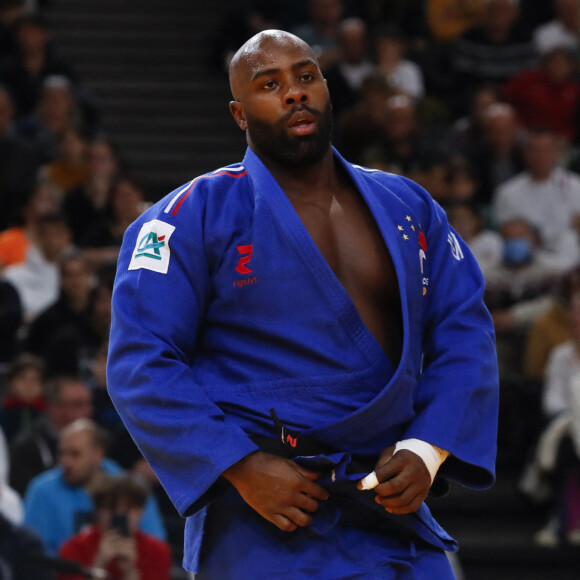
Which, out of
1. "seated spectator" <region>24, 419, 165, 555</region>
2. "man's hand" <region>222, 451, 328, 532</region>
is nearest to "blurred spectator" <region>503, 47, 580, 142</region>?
"seated spectator" <region>24, 419, 165, 555</region>

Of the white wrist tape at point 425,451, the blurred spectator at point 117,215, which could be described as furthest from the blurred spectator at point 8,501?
the white wrist tape at point 425,451

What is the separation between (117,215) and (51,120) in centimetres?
127

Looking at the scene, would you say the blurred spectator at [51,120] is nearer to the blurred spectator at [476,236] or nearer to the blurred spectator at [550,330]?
the blurred spectator at [476,236]

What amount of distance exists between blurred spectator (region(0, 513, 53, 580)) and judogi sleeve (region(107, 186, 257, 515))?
9.75ft

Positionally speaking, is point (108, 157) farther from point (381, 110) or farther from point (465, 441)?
point (465, 441)

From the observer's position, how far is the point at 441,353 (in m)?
2.96

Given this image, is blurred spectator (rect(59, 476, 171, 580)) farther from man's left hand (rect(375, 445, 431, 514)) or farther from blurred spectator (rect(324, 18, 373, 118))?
blurred spectator (rect(324, 18, 373, 118))

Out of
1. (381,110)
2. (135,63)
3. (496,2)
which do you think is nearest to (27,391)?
(381,110)

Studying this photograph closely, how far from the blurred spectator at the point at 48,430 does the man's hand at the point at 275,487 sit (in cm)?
400

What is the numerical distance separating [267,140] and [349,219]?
0.28 meters

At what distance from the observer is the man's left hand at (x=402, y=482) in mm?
2684

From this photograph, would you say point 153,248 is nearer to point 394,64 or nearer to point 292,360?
point 292,360

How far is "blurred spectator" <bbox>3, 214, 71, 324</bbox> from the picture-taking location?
26.0 ft

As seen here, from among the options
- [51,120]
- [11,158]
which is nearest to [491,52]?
[51,120]
